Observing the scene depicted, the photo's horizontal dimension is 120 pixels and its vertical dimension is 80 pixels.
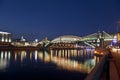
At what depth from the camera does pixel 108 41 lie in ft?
287

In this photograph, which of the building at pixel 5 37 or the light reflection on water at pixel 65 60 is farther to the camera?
the building at pixel 5 37

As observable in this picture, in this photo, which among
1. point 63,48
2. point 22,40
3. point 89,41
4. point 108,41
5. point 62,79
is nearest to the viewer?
point 62,79

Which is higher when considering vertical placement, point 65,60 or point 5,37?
point 5,37

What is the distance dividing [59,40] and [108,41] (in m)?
49.8

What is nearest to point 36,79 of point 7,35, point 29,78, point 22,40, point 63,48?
point 29,78

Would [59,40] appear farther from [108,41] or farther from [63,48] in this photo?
[108,41]

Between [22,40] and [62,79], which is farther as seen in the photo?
[22,40]

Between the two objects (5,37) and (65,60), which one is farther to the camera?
(5,37)

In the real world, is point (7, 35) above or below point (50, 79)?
above

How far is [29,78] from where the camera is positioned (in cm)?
2600

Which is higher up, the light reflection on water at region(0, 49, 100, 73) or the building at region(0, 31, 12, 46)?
the building at region(0, 31, 12, 46)

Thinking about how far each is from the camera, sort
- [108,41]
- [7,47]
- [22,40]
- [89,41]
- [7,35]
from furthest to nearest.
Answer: [22,40] → [7,35] → [7,47] → [89,41] → [108,41]

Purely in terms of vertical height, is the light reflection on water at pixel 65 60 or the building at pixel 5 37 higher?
the building at pixel 5 37

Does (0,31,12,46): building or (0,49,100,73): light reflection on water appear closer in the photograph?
(0,49,100,73): light reflection on water
